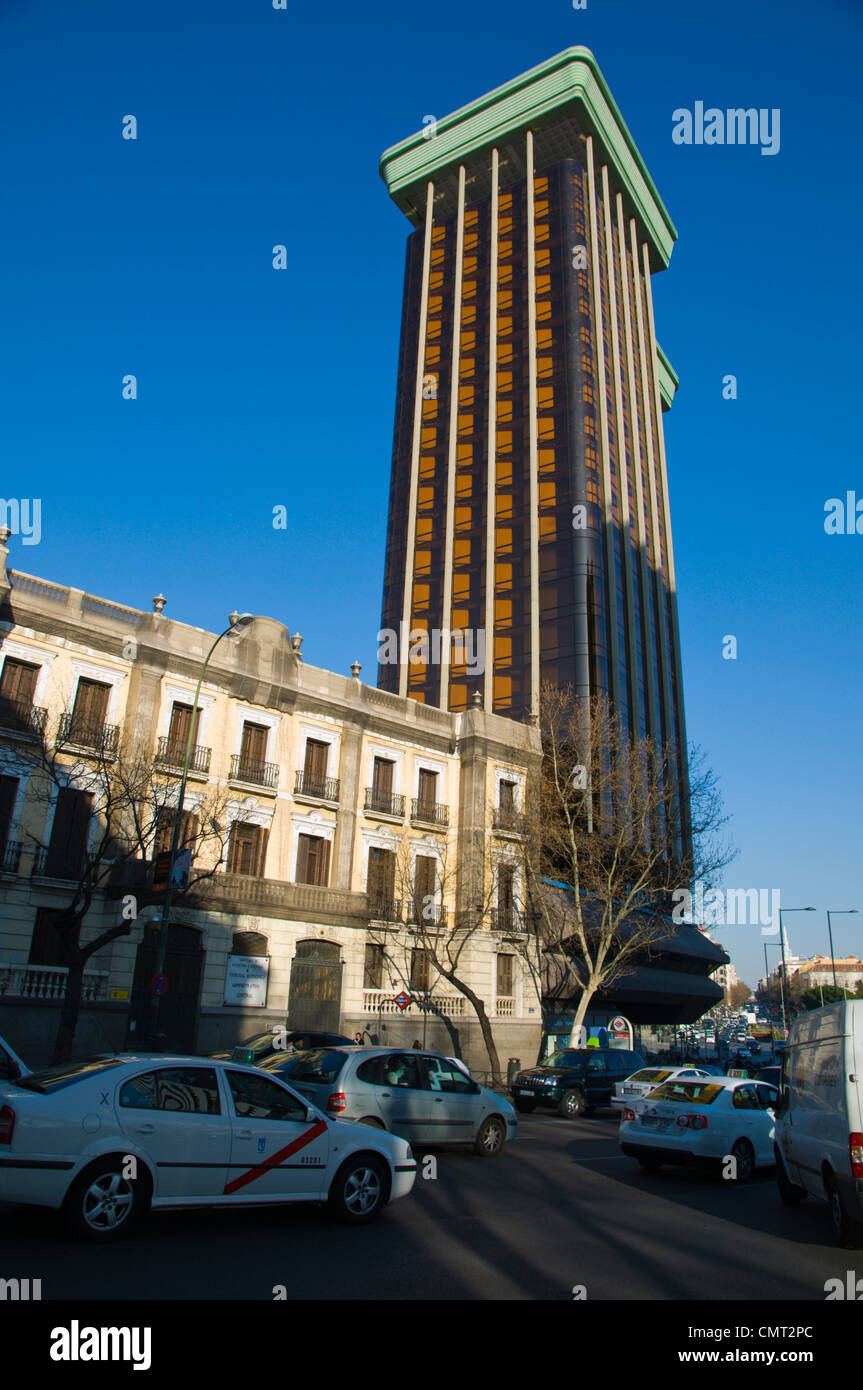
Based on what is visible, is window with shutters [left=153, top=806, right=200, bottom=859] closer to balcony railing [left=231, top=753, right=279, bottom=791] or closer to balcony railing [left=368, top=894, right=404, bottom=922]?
balcony railing [left=231, top=753, right=279, bottom=791]

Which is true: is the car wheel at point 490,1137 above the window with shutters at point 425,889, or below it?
below

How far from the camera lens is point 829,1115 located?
351 inches

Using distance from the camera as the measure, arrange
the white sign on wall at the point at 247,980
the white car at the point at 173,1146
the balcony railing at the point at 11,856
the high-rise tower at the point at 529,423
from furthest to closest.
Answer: the high-rise tower at the point at 529,423 → the white sign on wall at the point at 247,980 → the balcony railing at the point at 11,856 → the white car at the point at 173,1146

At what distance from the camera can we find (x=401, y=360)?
7981 cm

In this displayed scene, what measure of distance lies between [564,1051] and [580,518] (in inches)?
1693

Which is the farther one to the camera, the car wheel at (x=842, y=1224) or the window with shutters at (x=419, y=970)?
the window with shutters at (x=419, y=970)

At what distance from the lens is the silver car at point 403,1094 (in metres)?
12.5

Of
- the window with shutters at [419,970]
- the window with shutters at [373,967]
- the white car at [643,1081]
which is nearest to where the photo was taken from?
the white car at [643,1081]

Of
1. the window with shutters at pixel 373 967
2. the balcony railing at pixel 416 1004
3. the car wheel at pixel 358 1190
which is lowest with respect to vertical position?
the car wheel at pixel 358 1190

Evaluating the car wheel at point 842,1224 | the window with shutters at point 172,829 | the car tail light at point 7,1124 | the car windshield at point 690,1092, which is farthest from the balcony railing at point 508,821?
the car tail light at point 7,1124

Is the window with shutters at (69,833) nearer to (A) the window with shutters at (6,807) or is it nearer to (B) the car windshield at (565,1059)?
(A) the window with shutters at (6,807)

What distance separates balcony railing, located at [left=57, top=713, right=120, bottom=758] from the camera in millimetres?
25078
